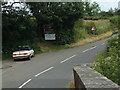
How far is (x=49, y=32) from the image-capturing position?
3012 centimetres

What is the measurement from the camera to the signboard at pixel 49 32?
29578 millimetres

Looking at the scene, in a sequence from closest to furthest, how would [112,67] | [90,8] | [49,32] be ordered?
[112,67] → [49,32] → [90,8]

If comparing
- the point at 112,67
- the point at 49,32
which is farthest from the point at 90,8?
the point at 112,67

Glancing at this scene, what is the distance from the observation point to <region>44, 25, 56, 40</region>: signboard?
2958 centimetres

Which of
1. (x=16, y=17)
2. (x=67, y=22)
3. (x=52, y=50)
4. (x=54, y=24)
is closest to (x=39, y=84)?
(x=16, y=17)

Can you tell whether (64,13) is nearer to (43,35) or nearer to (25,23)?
(43,35)

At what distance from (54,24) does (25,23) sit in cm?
649

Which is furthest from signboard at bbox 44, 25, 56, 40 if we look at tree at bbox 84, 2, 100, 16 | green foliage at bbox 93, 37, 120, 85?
green foliage at bbox 93, 37, 120, 85

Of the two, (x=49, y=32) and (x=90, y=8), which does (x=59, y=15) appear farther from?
(x=90, y=8)

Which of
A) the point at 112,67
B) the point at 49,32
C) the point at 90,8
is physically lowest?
the point at 112,67

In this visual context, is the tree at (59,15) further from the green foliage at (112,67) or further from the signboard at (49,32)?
the green foliage at (112,67)

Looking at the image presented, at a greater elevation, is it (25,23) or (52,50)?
(25,23)

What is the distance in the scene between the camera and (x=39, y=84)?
33.0 feet

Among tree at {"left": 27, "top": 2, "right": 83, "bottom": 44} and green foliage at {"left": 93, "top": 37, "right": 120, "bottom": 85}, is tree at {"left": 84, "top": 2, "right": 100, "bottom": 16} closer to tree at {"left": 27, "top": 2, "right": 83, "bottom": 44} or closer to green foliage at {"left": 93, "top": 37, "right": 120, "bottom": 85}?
tree at {"left": 27, "top": 2, "right": 83, "bottom": 44}
